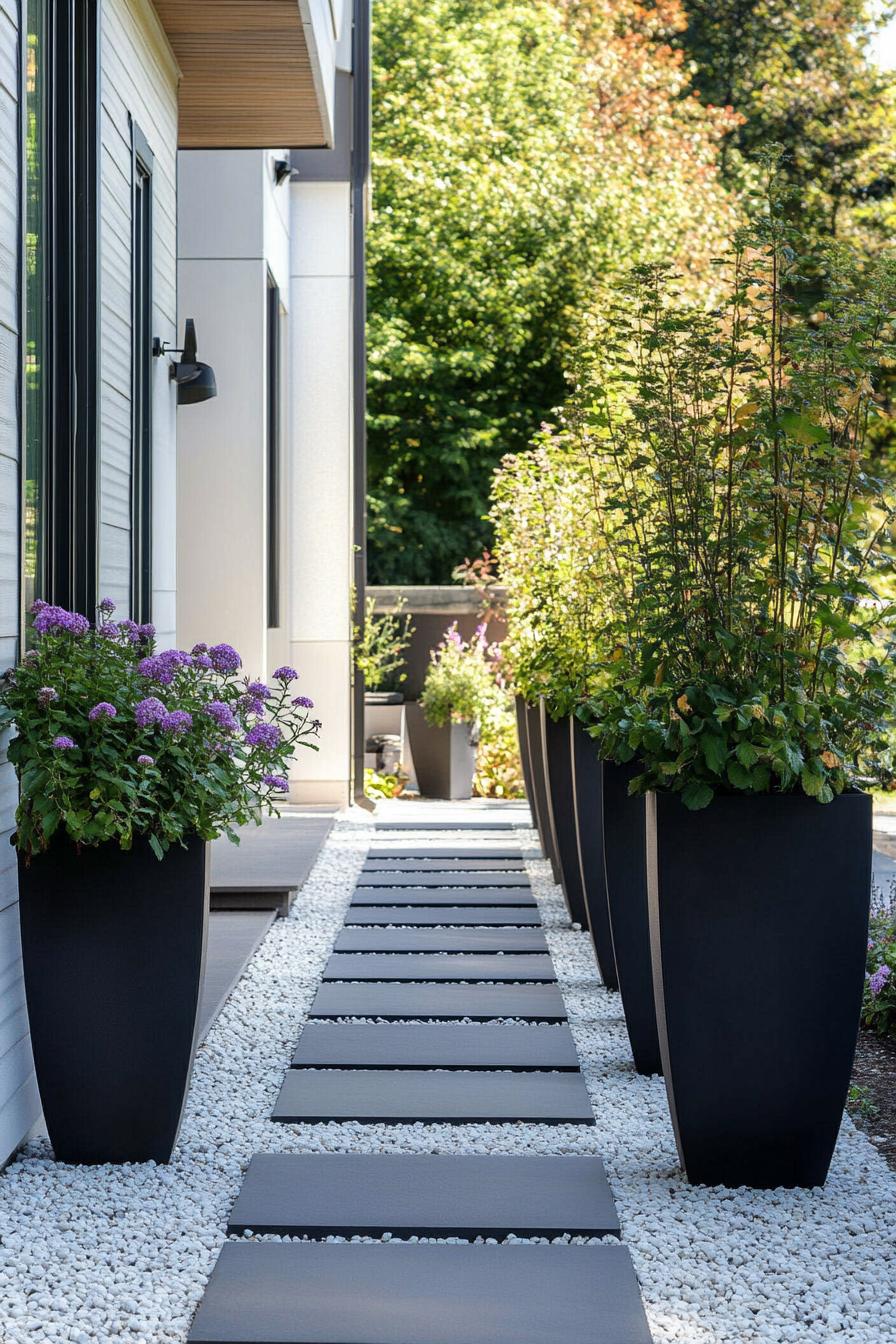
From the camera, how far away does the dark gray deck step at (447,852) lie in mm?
6762

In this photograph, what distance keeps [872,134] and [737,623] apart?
16133 millimetres

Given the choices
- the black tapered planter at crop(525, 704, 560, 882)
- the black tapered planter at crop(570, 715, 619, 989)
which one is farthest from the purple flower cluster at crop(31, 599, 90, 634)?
the black tapered planter at crop(525, 704, 560, 882)

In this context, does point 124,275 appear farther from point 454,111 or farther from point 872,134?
point 872,134

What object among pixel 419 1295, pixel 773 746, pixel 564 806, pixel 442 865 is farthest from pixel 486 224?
pixel 419 1295

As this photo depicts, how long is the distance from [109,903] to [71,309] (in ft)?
5.11

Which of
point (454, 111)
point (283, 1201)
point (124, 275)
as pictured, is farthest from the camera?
point (454, 111)

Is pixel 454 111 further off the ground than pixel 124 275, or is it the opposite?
pixel 454 111

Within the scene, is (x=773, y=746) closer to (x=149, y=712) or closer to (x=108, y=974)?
(x=149, y=712)

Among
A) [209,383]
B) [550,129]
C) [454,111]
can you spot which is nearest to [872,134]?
[550,129]

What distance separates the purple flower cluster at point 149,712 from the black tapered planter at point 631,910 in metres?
1.18

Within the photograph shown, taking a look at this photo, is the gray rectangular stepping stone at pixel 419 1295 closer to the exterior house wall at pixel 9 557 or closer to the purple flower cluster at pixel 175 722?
the exterior house wall at pixel 9 557

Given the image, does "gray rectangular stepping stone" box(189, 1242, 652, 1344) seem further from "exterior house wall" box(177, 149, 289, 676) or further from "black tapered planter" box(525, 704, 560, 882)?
"exterior house wall" box(177, 149, 289, 676)

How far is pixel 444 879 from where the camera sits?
6148 millimetres

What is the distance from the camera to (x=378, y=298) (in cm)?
1673
